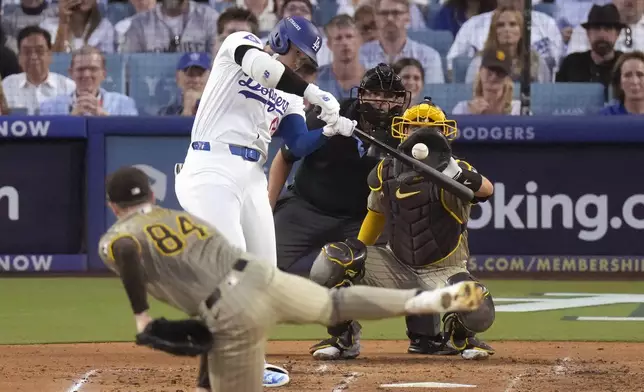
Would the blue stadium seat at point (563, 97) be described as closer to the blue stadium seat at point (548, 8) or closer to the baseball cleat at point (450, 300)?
the blue stadium seat at point (548, 8)

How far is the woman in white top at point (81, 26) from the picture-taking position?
38.5ft

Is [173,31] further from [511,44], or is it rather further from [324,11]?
[511,44]

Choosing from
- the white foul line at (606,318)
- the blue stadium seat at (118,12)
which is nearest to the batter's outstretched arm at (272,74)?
the white foul line at (606,318)

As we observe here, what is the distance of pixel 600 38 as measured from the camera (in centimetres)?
1085

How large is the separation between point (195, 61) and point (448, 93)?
7.27 ft

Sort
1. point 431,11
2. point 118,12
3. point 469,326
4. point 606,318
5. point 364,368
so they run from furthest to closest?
1. point 118,12
2. point 431,11
3. point 606,318
4. point 469,326
5. point 364,368

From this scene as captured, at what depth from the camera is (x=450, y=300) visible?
4508 millimetres

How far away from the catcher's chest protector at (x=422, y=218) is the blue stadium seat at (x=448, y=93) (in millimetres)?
3836

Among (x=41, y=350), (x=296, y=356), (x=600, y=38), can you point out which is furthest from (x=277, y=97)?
(x=600, y=38)

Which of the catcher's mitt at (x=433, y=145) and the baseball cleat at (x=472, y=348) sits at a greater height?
the catcher's mitt at (x=433, y=145)

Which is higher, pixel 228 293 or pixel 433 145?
pixel 433 145

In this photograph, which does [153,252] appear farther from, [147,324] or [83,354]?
[83,354]

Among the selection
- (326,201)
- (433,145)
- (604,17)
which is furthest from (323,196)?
(604,17)

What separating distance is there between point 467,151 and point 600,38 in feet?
5.20
